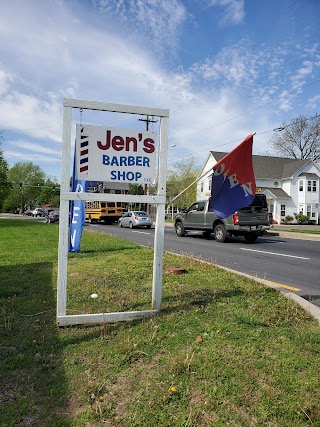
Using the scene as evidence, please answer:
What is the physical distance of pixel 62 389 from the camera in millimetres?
2814

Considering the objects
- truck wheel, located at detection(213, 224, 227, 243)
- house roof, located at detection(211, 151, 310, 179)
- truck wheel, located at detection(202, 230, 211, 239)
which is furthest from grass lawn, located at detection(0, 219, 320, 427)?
house roof, located at detection(211, 151, 310, 179)

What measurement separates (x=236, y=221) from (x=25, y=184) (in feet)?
329

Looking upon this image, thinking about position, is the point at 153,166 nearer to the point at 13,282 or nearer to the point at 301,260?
the point at 13,282

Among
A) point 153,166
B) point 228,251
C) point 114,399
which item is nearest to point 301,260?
point 228,251

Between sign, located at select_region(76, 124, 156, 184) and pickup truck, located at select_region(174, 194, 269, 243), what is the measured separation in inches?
406

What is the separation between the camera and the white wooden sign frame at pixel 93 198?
164 inches

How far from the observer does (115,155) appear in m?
4.37

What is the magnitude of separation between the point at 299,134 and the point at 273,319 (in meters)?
57.3

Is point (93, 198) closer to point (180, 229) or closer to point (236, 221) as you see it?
point (236, 221)

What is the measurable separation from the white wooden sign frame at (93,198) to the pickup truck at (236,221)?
10.1m

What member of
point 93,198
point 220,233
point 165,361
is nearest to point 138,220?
point 220,233

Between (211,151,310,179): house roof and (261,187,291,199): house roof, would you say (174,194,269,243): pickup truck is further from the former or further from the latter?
(211,151,310,179): house roof

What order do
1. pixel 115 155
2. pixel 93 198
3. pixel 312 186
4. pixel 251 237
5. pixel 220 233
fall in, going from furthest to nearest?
1. pixel 312 186
2. pixel 251 237
3. pixel 220 233
4. pixel 115 155
5. pixel 93 198

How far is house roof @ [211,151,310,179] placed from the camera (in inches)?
1804
